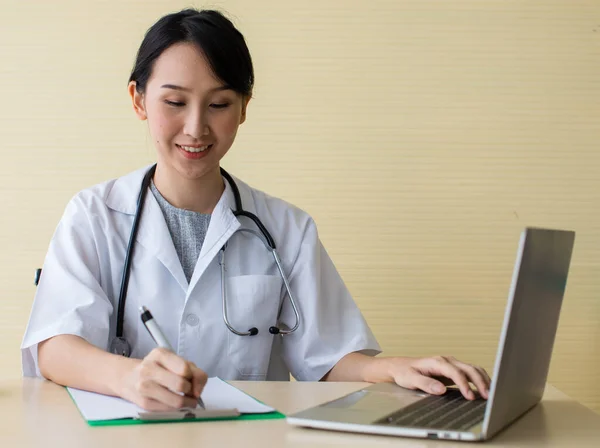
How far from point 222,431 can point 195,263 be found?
2.19 ft

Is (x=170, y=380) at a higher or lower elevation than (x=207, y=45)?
lower

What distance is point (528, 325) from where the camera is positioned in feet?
3.63

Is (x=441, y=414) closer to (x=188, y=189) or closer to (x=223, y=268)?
(x=223, y=268)

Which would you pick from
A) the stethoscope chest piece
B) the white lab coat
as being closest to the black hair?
the white lab coat

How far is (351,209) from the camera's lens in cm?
260

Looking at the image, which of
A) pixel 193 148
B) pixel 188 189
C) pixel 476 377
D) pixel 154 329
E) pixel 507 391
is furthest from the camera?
pixel 188 189

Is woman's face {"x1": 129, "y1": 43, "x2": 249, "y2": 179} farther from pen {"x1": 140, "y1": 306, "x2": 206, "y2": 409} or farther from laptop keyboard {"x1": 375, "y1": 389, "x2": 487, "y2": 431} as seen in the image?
laptop keyboard {"x1": 375, "y1": 389, "x2": 487, "y2": 431}

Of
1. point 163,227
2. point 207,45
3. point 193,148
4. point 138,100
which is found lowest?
point 163,227

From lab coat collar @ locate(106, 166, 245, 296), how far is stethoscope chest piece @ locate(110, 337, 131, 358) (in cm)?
16

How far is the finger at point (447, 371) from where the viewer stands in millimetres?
1318

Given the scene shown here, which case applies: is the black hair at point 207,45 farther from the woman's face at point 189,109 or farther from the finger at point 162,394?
the finger at point 162,394

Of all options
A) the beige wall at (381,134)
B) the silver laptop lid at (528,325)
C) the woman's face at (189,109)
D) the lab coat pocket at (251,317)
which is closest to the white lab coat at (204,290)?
the lab coat pocket at (251,317)

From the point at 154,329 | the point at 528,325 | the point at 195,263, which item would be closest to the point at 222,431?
the point at 154,329

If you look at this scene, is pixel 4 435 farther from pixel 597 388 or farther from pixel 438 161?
pixel 597 388
